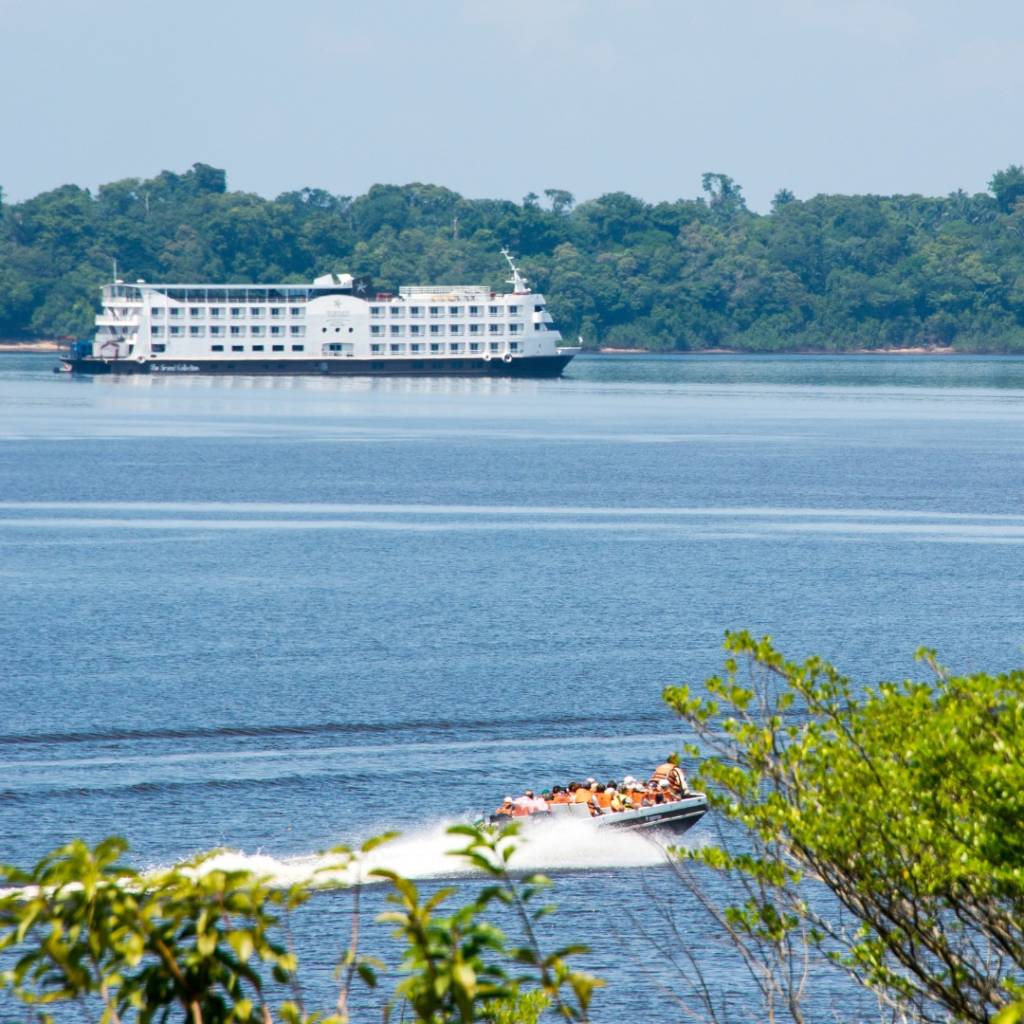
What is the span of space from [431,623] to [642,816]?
2630 cm

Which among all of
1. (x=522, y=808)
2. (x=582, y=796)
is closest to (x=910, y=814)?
(x=522, y=808)

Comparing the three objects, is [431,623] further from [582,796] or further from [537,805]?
[537,805]

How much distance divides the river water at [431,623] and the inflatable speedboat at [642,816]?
505 mm

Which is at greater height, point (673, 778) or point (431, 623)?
point (673, 778)

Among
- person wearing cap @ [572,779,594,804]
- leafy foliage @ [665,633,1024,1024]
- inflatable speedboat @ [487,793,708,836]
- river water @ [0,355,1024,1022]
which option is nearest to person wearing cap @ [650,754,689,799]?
inflatable speedboat @ [487,793,708,836]

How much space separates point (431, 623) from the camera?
65.6m

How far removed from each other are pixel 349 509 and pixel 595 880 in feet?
214

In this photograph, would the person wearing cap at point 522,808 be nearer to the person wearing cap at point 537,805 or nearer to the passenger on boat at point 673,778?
the person wearing cap at point 537,805

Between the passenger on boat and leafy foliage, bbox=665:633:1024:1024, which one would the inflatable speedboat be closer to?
the passenger on boat

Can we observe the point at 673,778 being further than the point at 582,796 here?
Yes

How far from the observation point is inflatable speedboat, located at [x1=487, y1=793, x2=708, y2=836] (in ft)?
127

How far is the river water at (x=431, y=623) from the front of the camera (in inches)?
1549

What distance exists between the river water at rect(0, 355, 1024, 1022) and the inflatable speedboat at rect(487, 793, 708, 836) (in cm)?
50

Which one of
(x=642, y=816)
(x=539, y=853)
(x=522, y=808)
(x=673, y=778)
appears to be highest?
(x=522, y=808)
